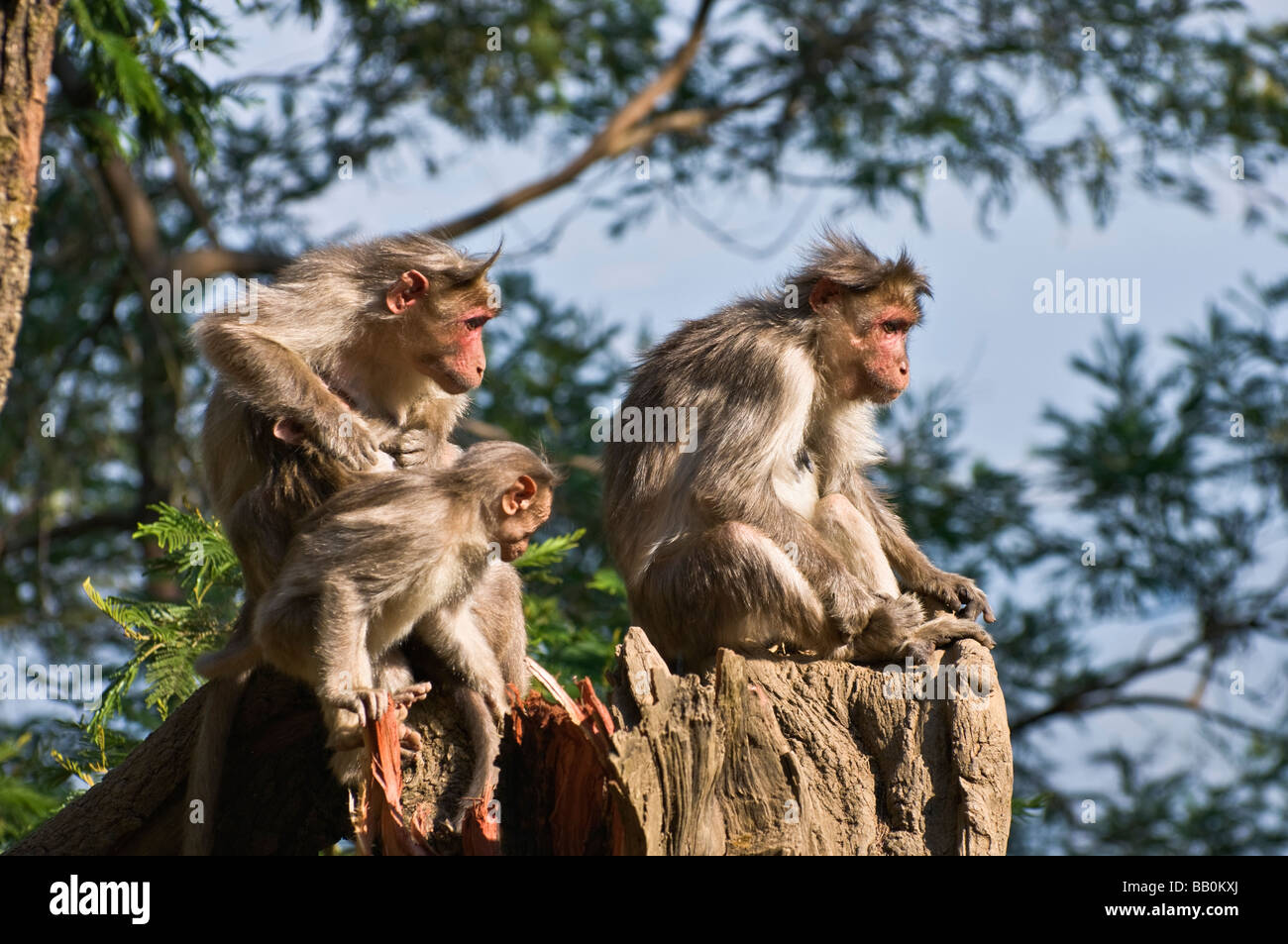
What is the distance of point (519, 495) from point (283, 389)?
118 centimetres

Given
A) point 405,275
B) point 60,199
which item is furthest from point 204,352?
point 60,199

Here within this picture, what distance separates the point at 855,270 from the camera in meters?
7.52

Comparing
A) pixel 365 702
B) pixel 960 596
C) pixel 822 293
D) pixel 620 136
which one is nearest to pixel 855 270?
pixel 822 293

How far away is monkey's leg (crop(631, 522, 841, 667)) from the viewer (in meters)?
6.62

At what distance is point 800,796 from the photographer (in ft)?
18.7

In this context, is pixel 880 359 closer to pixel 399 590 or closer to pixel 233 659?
pixel 399 590

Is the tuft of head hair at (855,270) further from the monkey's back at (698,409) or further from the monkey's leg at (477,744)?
the monkey's leg at (477,744)

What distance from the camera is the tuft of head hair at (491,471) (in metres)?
6.36

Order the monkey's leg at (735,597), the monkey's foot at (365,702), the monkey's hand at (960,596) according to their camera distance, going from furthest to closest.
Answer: the monkey's hand at (960,596) < the monkey's leg at (735,597) < the monkey's foot at (365,702)

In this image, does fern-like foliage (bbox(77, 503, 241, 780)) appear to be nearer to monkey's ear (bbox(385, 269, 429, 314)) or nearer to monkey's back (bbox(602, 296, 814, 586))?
monkey's ear (bbox(385, 269, 429, 314))

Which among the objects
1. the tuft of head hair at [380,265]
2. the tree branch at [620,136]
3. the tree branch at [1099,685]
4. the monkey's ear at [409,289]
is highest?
the tree branch at [620,136]

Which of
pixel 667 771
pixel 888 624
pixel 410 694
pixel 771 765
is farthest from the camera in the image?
pixel 888 624

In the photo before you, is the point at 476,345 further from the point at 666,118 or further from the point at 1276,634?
the point at 1276,634

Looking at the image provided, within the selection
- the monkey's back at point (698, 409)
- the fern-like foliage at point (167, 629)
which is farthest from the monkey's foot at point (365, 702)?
the fern-like foliage at point (167, 629)
